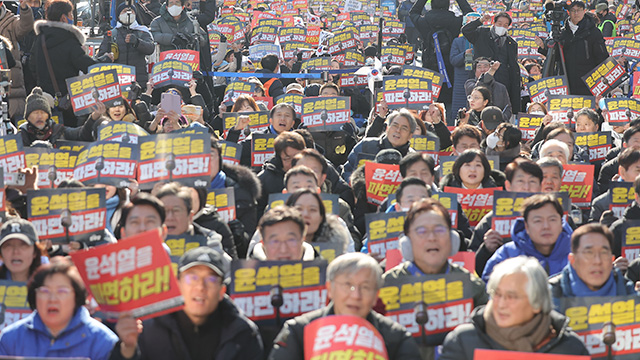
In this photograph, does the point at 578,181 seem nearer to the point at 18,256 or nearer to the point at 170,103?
the point at 170,103

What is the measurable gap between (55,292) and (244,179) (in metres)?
3.65

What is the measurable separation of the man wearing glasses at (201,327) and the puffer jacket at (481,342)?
92 cm

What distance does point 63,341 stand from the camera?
4797 mm

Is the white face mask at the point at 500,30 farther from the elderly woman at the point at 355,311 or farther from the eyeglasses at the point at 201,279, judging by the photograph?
the eyeglasses at the point at 201,279

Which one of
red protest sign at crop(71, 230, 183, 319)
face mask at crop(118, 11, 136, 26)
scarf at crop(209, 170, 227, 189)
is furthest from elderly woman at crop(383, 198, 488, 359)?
face mask at crop(118, 11, 136, 26)

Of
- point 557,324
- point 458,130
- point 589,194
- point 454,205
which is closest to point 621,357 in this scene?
point 557,324

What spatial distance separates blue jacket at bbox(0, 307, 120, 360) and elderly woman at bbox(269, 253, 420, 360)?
2.66ft

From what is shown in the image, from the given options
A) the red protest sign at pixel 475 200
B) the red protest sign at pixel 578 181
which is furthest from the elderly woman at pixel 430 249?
the red protest sign at pixel 578 181

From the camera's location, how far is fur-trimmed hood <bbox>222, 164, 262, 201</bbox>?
8.34m

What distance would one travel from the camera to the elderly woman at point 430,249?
18.1 feet

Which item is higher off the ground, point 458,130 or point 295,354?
point 458,130

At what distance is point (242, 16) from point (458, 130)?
18.4m

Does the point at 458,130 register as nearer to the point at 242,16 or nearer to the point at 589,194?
the point at 589,194

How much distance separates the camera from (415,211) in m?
5.70
